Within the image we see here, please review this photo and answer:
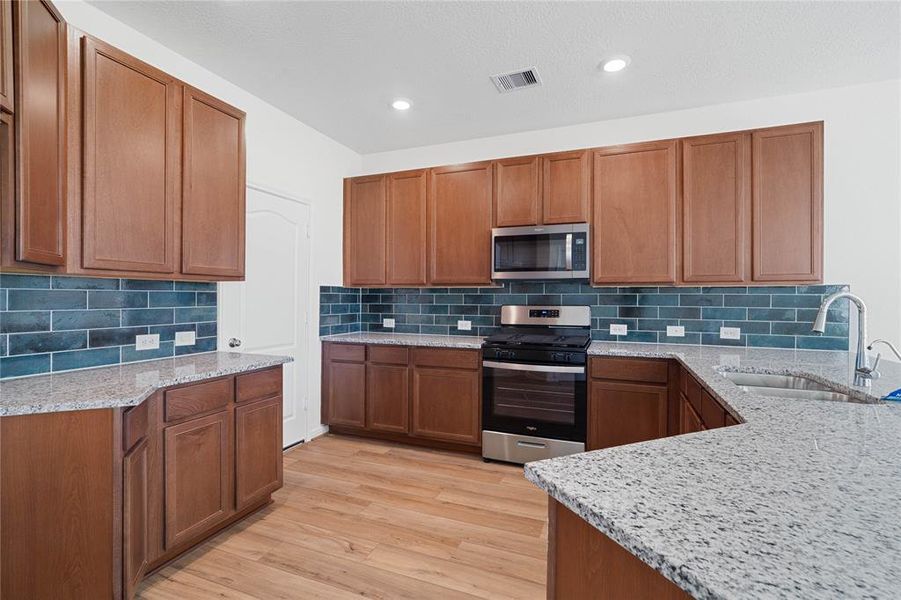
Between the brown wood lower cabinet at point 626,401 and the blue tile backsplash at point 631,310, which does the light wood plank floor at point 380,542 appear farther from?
the blue tile backsplash at point 631,310

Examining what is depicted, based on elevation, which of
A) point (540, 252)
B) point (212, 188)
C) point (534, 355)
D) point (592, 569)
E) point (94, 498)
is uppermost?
point (212, 188)

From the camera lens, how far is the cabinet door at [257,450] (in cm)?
224

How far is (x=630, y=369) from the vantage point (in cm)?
289

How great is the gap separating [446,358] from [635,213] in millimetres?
1803

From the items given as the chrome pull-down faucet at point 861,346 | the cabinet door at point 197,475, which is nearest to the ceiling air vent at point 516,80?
the chrome pull-down faucet at point 861,346

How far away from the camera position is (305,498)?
8.55ft

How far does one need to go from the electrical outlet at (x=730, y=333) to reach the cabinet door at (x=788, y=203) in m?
0.48

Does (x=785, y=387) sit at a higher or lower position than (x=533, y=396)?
higher

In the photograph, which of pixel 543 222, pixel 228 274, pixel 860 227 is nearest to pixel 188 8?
pixel 228 274

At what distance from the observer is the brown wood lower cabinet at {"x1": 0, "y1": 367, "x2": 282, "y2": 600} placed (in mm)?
1440

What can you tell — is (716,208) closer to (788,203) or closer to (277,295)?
(788,203)

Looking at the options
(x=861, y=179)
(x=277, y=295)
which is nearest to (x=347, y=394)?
(x=277, y=295)

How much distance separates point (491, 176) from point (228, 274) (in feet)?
6.98

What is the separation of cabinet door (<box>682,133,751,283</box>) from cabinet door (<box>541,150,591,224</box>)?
67 centimetres
